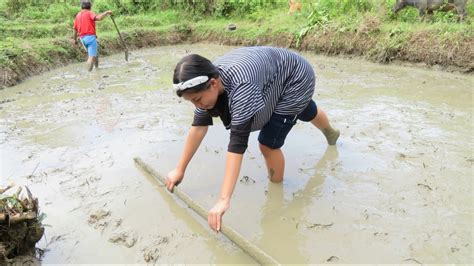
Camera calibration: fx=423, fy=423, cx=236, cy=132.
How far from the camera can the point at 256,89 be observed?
2432 mm

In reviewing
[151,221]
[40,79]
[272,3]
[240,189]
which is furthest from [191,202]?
[272,3]

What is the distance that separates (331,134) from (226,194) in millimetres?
1971

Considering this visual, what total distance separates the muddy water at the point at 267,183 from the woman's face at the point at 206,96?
965 millimetres

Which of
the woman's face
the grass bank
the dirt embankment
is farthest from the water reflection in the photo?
the grass bank

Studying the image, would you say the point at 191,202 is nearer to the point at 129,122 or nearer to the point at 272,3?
the point at 129,122

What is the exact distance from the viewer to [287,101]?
9.64 feet

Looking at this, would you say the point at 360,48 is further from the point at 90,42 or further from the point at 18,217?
the point at 18,217

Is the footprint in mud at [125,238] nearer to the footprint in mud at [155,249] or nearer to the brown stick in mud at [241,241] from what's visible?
the footprint in mud at [155,249]

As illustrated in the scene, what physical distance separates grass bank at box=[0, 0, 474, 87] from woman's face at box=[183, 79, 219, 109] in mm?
6102

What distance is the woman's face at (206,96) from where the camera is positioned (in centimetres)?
231

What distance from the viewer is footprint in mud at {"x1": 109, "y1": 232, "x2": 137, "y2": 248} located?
111 inches

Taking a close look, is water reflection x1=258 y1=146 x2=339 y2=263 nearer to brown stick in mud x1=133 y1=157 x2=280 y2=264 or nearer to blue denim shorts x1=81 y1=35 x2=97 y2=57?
brown stick in mud x1=133 y1=157 x2=280 y2=264

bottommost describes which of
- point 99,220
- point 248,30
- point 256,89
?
point 248,30

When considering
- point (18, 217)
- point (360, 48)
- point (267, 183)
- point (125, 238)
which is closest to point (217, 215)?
point (125, 238)
